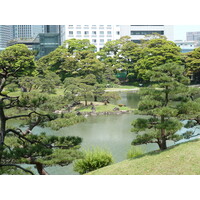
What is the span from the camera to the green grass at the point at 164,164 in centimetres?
476

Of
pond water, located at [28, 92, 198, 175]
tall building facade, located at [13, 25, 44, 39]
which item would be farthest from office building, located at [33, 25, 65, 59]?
tall building facade, located at [13, 25, 44, 39]

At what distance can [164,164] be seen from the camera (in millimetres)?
5012

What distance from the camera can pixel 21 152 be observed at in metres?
4.11

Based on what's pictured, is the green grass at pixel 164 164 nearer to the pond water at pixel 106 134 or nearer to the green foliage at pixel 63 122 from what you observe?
the pond water at pixel 106 134

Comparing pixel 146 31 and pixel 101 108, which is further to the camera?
pixel 146 31

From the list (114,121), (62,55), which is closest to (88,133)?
(114,121)

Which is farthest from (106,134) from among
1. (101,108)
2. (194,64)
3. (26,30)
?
(26,30)

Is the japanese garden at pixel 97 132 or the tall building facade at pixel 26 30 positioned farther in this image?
the tall building facade at pixel 26 30

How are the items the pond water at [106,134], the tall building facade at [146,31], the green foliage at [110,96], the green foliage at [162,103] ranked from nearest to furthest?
the green foliage at [162,103], the pond water at [106,134], the green foliage at [110,96], the tall building facade at [146,31]

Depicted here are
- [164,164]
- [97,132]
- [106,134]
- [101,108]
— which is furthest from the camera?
[101,108]

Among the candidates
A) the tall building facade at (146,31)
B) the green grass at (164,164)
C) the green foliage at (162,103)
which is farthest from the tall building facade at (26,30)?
the green grass at (164,164)

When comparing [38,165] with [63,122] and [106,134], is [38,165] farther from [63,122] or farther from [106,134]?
[106,134]

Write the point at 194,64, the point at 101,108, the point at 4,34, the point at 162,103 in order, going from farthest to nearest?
the point at 4,34
the point at 194,64
the point at 101,108
the point at 162,103

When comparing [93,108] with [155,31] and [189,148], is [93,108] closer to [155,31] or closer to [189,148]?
[189,148]
